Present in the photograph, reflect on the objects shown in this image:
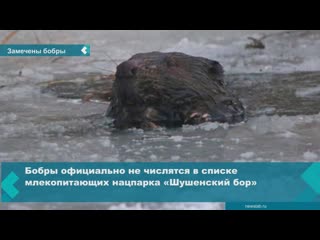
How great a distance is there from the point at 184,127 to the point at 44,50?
88 centimetres

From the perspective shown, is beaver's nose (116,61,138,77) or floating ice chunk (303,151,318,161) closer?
floating ice chunk (303,151,318,161)

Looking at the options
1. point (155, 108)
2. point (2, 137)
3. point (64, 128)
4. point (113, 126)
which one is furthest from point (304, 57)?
point (2, 137)

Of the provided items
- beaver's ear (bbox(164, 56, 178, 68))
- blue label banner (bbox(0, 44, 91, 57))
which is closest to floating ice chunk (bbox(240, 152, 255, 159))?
beaver's ear (bbox(164, 56, 178, 68))

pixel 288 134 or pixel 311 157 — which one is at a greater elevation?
pixel 288 134

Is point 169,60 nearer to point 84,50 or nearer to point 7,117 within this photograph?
point 84,50

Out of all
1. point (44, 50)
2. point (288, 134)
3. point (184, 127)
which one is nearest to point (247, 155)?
point (288, 134)

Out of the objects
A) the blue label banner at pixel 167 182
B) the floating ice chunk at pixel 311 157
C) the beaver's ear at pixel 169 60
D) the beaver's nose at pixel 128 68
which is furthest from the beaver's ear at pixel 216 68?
the floating ice chunk at pixel 311 157

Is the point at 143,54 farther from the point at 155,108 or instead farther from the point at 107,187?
the point at 107,187

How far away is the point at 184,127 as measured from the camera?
11.2 ft

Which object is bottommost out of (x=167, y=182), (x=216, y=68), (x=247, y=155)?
(x=167, y=182)

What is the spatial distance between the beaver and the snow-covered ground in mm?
46

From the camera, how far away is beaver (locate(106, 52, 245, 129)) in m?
3.44

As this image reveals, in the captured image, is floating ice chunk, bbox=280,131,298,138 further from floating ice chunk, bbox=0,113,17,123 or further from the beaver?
floating ice chunk, bbox=0,113,17,123

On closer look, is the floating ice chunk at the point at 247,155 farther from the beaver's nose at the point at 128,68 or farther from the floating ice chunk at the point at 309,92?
the beaver's nose at the point at 128,68
